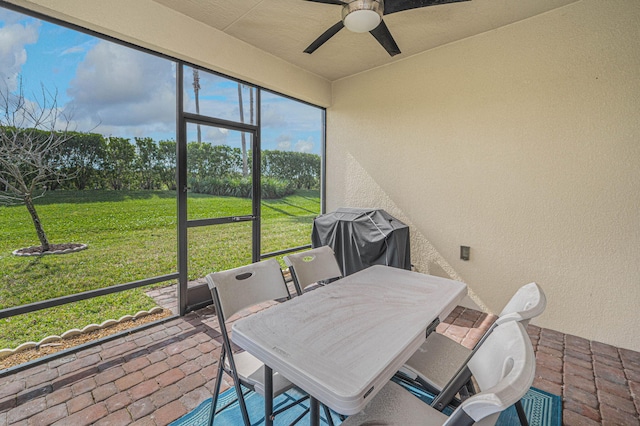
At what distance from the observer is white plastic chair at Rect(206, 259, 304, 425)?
1437 mm

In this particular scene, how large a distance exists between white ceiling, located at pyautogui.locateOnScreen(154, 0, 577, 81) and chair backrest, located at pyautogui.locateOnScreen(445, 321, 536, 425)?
9.12ft

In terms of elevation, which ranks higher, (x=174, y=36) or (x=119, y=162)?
(x=174, y=36)

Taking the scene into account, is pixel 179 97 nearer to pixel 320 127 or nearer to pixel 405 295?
pixel 320 127

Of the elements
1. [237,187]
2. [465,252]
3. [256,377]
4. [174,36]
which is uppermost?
[174,36]

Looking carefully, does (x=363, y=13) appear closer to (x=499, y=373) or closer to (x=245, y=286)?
(x=245, y=286)

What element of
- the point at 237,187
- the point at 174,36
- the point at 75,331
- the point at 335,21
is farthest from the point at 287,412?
the point at 335,21

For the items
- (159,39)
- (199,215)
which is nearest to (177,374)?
(199,215)

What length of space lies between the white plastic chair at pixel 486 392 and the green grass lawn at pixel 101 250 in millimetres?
2547

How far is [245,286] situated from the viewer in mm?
1670

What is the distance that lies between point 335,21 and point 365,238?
2229 millimetres

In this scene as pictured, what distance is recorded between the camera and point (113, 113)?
2.67 meters

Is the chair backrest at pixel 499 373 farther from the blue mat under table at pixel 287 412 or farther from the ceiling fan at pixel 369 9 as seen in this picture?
the ceiling fan at pixel 369 9

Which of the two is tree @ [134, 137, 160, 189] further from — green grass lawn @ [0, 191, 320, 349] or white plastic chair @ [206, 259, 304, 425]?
white plastic chair @ [206, 259, 304, 425]

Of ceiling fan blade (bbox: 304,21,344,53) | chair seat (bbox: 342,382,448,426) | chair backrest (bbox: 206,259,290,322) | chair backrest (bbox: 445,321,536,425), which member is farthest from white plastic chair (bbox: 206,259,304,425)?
ceiling fan blade (bbox: 304,21,344,53)
